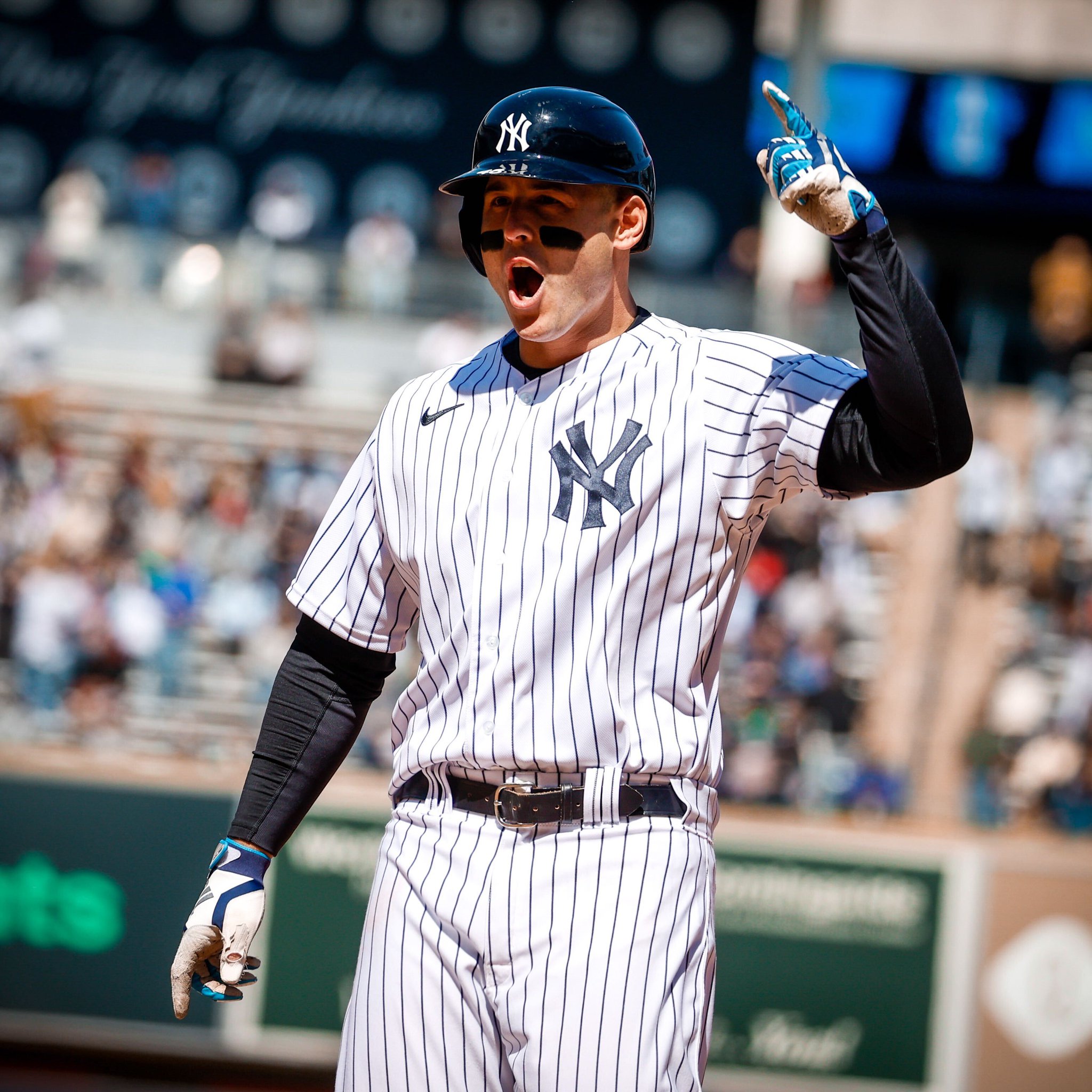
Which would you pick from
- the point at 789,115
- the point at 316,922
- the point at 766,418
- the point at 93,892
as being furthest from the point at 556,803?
the point at 93,892

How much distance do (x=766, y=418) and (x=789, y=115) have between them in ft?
1.37

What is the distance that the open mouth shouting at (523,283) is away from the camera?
2113mm

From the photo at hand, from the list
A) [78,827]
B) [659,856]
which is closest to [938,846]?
[78,827]

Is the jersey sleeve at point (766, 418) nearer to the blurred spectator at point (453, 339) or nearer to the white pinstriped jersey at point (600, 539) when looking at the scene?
the white pinstriped jersey at point (600, 539)

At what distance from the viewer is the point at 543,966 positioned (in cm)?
196

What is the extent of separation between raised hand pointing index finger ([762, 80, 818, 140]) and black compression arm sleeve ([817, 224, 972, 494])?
175mm

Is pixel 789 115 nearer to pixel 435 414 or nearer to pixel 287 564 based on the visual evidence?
pixel 435 414

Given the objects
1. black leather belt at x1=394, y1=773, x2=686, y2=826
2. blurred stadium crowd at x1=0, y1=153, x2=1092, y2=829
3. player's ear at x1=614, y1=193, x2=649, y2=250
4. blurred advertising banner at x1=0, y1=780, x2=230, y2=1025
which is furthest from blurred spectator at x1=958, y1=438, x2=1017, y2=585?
black leather belt at x1=394, y1=773, x2=686, y2=826

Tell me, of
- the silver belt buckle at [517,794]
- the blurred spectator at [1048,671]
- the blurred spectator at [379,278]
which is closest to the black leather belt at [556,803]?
the silver belt buckle at [517,794]

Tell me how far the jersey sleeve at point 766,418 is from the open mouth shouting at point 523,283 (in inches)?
10.5

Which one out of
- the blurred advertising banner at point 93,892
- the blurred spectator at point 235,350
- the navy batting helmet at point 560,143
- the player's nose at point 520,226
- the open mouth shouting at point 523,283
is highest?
the blurred spectator at point 235,350

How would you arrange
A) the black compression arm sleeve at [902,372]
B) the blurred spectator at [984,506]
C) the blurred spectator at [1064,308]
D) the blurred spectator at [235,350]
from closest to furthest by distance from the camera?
the black compression arm sleeve at [902,372], the blurred spectator at [984,506], the blurred spectator at [235,350], the blurred spectator at [1064,308]

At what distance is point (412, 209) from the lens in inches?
584

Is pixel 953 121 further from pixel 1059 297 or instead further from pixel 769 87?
pixel 769 87
